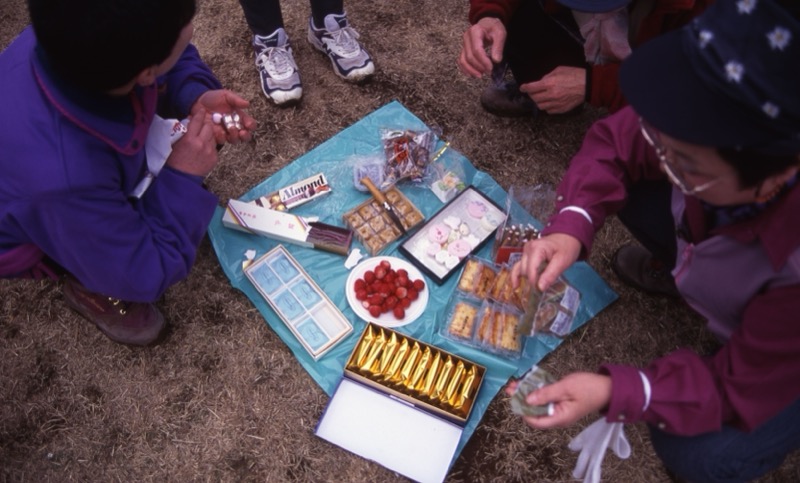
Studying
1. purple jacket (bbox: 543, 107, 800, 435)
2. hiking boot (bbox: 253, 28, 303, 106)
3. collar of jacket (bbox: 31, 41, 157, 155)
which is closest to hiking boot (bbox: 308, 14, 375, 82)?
hiking boot (bbox: 253, 28, 303, 106)

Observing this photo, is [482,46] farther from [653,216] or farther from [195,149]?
[195,149]

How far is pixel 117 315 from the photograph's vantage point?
230 centimetres

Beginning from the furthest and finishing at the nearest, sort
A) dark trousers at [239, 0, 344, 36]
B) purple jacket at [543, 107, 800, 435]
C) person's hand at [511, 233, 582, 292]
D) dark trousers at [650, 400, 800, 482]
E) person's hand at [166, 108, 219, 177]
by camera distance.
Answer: dark trousers at [239, 0, 344, 36] < person's hand at [166, 108, 219, 177] < person's hand at [511, 233, 582, 292] < dark trousers at [650, 400, 800, 482] < purple jacket at [543, 107, 800, 435]

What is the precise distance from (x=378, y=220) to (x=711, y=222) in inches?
55.2

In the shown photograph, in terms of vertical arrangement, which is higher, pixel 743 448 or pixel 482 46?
pixel 482 46

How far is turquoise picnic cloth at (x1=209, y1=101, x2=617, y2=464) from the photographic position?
7.71 feet

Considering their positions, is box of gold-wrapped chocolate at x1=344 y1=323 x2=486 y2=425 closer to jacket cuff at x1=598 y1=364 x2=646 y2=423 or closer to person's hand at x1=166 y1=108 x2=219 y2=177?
jacket cuff at x1=598 y1=364 x2=646 y2=423

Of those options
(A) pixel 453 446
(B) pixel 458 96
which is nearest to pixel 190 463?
(A) pixel 453 446

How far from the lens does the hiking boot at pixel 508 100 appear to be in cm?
303

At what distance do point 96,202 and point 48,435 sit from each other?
1.22 m

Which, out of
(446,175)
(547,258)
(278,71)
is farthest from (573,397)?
(278,71)

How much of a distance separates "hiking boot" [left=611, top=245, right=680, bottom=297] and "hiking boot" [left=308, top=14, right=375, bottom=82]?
5.62 feet

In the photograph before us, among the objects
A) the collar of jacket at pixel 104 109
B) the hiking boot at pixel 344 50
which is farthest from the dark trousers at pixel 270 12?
the collar of jacket at pixel 104 109

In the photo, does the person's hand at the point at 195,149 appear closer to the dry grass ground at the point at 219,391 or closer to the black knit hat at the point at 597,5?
the dry grass ground at the point at 219,391
